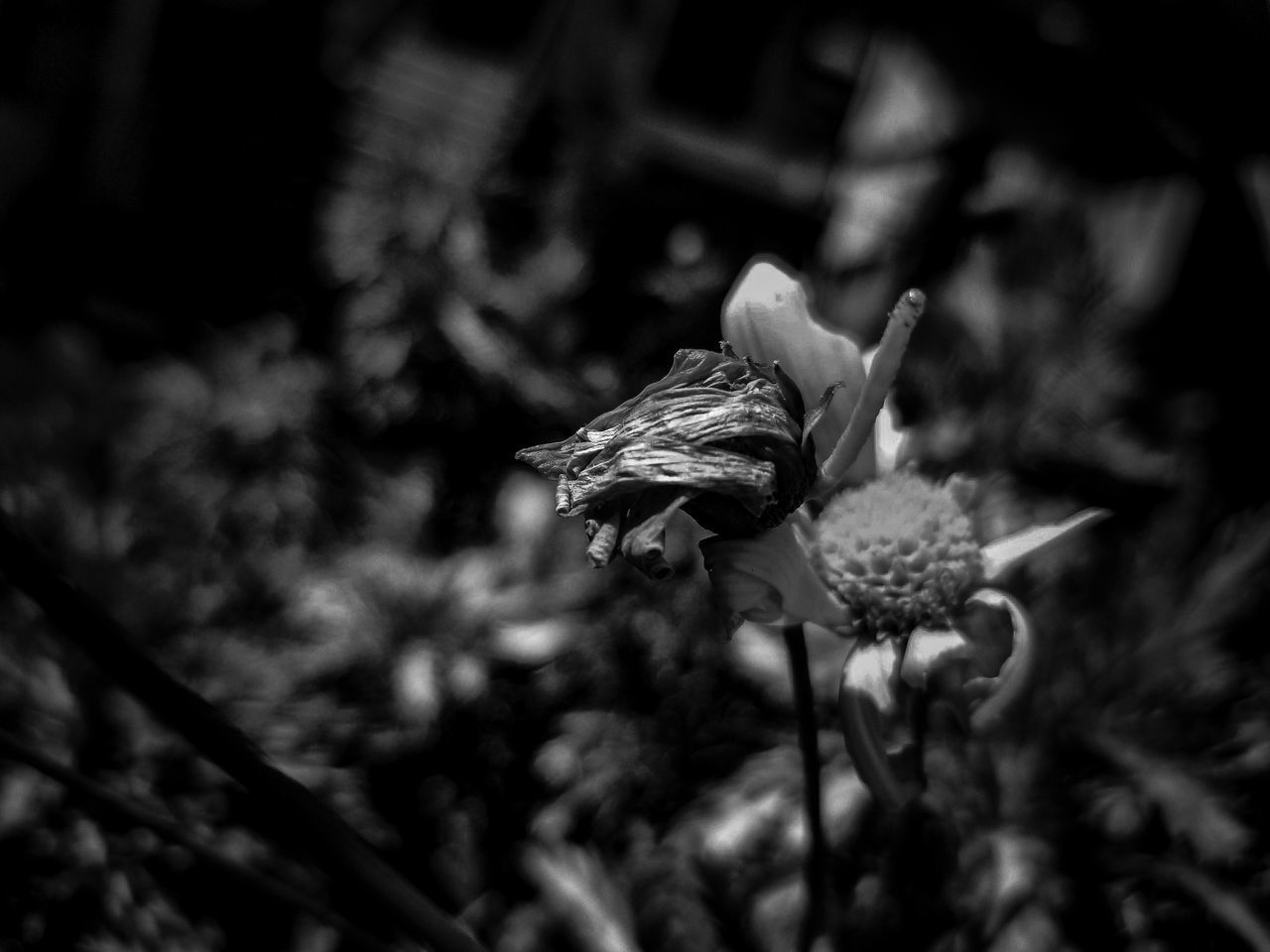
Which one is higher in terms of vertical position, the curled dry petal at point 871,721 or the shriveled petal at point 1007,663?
the shriveled petal at point 1007,663

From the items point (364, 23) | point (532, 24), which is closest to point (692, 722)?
point (532, 24)

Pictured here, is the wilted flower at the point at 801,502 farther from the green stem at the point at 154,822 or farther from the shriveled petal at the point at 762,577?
the green stem at the point at 154,822

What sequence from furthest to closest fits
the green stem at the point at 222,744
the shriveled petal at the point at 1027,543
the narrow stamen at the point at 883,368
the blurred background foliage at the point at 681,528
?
1. the blurred background foliage at the point at 681,528
2. the shriveled petal at the point at 1027,543
3. the narrow stamen at the point at 883,368
4. the green stem at the point at 222,744

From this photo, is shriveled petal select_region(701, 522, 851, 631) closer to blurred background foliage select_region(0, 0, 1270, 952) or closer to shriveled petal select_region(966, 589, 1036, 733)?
shriveled petal select_region(966, 589, 1036, 733)

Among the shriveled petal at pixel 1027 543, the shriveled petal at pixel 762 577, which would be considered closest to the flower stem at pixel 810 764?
the shriveled petal at pixel 762 577

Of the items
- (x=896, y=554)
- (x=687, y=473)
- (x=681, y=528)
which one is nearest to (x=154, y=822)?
(x=687, y=473)

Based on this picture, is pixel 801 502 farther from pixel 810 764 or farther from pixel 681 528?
pixel 681 528
